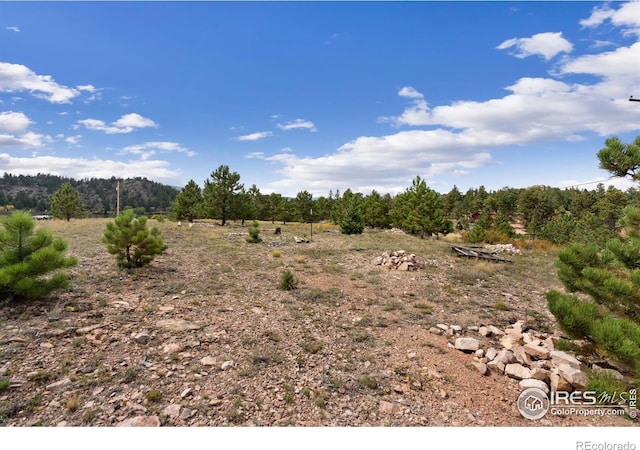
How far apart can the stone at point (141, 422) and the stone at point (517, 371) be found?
5501 millimetres

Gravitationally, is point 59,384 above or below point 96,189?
below

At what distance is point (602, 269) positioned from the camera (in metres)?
4.74

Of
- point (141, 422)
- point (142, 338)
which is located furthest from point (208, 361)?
point (142, 338)

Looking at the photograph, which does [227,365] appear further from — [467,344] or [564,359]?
[564,359]

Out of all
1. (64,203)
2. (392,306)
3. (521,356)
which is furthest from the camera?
(64,203)

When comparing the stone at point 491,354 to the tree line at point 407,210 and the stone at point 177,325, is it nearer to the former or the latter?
the stone at point 177,325

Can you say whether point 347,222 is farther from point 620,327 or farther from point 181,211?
point 620,327

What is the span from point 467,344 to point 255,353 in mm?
4254

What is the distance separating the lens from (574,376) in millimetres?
4508

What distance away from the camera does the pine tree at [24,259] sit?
647 centimetres

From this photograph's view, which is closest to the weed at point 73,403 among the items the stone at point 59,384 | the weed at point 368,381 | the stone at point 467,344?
the stone at point 59,384

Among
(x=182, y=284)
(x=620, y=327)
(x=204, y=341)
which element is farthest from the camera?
(x=182, y=284)
